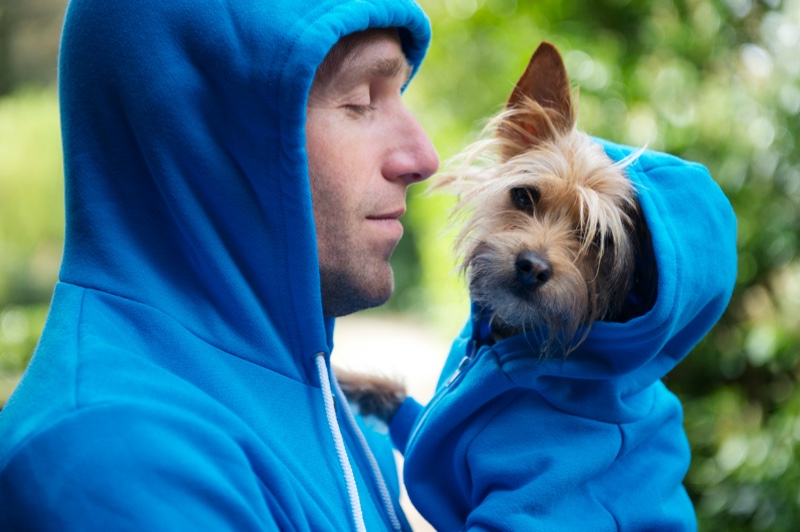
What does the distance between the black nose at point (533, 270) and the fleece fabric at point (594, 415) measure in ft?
0.52

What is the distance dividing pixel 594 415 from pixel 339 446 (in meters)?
0.74

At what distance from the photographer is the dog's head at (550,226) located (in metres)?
2.06

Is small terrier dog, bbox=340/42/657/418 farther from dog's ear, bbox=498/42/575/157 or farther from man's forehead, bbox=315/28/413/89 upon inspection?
man's forehead, bbox=315/28/413/89

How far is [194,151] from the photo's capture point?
141 cm

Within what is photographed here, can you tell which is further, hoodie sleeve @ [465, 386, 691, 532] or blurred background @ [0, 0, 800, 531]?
blurred background @ [0, 0, 800, 531]

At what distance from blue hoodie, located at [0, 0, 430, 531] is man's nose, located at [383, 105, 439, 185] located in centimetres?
28

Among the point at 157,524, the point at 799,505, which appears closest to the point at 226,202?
the point at 157,524

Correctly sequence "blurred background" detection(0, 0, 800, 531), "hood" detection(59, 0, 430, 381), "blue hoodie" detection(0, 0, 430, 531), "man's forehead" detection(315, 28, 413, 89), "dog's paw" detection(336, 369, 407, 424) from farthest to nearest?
"blurred background" detection(0, 0, 800, 531) → "dog's paw" detection(336, 369, 407, 424) → "man's forehead" detection(315, 28, 413, 89) → "hood" detection(59, 0, 430, 381) → "blue hoodie" detection(0, 0, 430, 531)

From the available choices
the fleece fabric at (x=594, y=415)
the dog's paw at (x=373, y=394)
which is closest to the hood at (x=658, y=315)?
the fleece fabric at (x=594, y=415)

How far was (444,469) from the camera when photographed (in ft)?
6.71

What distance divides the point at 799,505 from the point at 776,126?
209cm

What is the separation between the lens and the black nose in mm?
2051

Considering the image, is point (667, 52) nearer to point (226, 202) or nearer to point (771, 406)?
point (771, 406)

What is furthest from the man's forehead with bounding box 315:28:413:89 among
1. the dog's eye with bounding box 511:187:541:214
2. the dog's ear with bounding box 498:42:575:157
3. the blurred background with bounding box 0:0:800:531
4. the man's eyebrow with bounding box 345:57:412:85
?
the blurred background with bounding box 0:0:800:531
